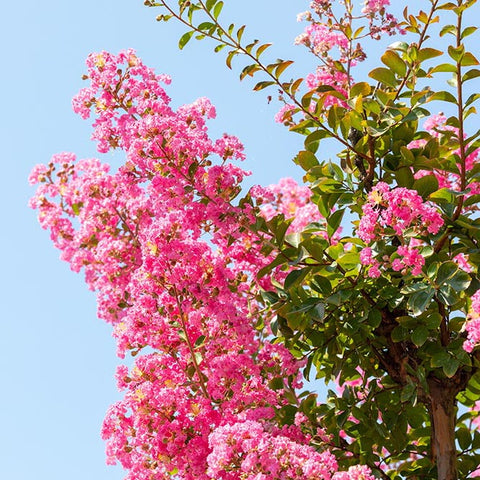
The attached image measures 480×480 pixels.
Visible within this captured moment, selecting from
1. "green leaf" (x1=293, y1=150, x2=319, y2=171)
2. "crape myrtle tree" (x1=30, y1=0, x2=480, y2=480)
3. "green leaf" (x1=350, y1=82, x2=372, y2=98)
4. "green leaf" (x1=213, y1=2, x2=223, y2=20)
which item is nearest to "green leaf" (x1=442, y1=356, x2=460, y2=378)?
"crape myrtle tree" (x1=30, y1=0, x2=480, y2=480)

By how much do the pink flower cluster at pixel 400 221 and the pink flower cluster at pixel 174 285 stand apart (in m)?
0.62

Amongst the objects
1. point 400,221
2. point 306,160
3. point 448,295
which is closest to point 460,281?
point 448,295

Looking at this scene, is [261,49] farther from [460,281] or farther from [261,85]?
[460,281]

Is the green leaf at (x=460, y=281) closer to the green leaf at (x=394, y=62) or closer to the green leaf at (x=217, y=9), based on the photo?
the green leaf at (x=394, y=62)

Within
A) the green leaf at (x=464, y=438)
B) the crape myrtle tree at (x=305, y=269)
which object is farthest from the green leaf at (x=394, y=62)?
the green leaf at (x=464, y=438)

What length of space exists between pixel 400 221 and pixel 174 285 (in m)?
1.06

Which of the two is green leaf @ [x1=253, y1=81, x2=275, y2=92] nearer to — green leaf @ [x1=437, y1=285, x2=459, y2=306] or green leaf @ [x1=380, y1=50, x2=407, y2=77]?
green leaf @ [x1=380, y1=50, x2=407, y2=77]

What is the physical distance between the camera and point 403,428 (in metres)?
3.58

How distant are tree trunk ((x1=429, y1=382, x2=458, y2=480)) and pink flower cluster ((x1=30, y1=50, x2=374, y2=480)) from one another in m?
0.59

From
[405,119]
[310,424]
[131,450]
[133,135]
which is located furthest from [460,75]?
[131,450]

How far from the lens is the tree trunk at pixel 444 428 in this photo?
10.9ft

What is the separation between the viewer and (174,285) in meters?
3.40

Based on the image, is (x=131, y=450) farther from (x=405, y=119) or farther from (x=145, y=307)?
(x=405, y=119)

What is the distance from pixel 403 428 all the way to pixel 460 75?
160 cm
